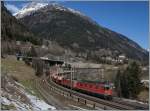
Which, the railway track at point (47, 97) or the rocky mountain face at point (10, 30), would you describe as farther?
the rocky mountain face at point (10, 30)

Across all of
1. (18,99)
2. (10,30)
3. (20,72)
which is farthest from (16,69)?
(10,30)

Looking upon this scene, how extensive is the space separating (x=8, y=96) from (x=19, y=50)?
7.08ft

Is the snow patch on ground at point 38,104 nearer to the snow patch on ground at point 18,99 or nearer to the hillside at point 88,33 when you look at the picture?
the snow patch on ground at point 18,99

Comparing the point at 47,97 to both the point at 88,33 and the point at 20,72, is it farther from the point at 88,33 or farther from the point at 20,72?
the point at 88,33

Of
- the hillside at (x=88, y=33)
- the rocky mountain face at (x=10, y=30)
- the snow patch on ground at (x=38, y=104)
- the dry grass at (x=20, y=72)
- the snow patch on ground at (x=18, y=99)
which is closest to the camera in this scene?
the snow patch on ground at (x=18, y=99)

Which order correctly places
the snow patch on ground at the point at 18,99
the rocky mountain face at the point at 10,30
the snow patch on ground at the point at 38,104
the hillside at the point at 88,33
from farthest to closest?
the hillside at the point at 88,33 < the rocky mountain face at the point at 10,30 < the snow patch on ground at the point at 38,104 < the snow patch on ground at the point at 18,99

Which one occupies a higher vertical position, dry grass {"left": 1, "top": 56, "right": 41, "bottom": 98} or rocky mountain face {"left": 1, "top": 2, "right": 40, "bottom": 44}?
rocky mountain face {"left": 1, "top": 2, "right": 40, "bottom": 44}

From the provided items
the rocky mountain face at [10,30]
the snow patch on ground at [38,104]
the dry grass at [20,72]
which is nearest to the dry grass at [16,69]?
the dry grass at [20,72]

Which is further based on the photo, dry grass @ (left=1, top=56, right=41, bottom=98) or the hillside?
the hillside

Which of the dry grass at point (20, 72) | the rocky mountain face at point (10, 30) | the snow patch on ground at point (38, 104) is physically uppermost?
the rocky mountain face at point (10, 30)

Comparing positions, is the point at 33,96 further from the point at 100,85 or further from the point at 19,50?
the point at 100,85

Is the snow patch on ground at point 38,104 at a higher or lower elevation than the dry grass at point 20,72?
lower

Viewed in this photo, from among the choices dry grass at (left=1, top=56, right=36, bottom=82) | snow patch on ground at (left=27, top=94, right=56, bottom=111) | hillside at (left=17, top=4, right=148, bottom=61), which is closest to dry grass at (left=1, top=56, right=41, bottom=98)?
dry grass at (left=1, top=56, right=36, bottom=82)

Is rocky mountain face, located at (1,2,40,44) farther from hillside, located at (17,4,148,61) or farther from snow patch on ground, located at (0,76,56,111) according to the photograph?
snow patch on ground, located at (0,76,56,111)
